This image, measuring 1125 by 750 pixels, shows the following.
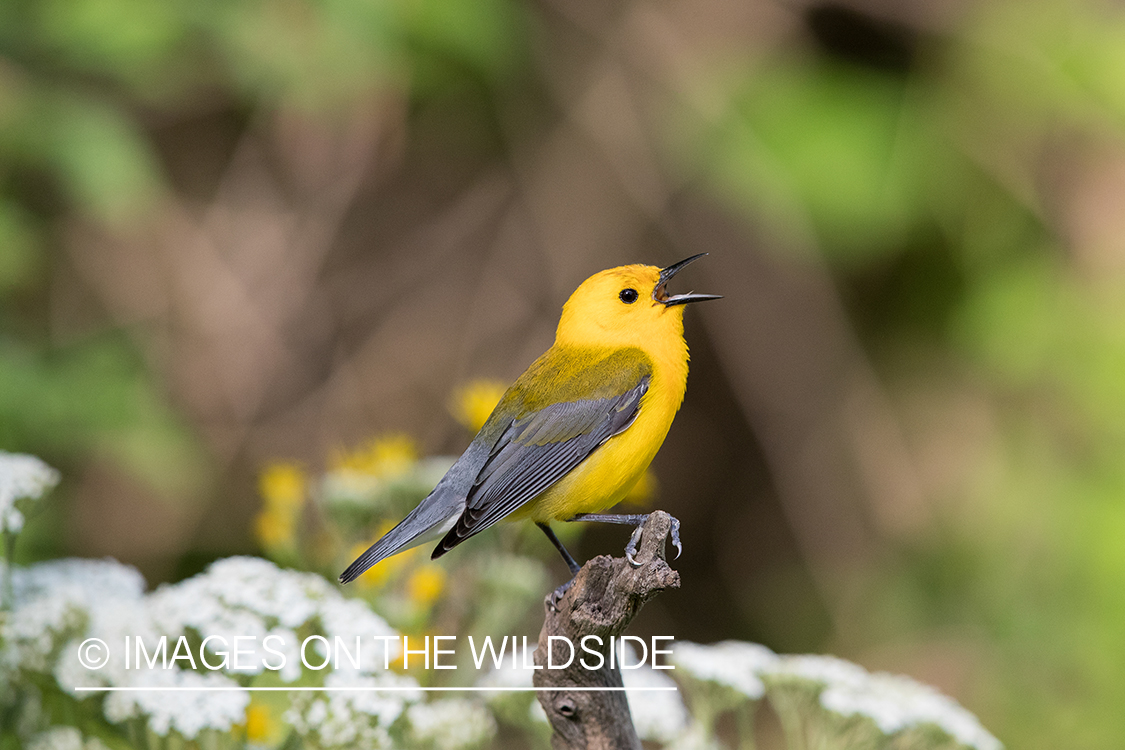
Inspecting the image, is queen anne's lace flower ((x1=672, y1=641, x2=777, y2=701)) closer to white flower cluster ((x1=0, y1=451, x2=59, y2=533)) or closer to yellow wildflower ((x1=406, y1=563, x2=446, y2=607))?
yellow wildflower ((x1=406, y1=563, x2=446, y2=607))

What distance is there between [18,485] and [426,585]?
0.85 metres

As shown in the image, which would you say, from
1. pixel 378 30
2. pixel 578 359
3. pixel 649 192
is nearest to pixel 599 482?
pixel 578 359

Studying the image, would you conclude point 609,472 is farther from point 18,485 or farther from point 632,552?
point 18,485

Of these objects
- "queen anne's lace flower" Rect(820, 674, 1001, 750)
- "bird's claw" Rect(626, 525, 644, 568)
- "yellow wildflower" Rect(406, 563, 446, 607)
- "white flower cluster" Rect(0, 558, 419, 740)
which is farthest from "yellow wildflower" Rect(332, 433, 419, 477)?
"queen anne's lace flower" Rect(820, 674, 1001, 750)

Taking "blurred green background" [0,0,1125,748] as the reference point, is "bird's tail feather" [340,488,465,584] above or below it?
below

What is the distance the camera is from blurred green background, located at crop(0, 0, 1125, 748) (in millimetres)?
4211

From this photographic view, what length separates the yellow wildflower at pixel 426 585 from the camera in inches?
82.3

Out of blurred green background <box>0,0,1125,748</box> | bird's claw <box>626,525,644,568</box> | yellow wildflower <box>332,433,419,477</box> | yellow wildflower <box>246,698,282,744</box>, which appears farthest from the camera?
blurred green background <box>0,0,1125,748</box>

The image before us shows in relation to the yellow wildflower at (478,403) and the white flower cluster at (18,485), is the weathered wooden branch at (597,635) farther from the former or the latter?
the white flower cluster at (18,485)

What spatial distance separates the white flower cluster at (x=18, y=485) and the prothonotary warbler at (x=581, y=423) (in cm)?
71

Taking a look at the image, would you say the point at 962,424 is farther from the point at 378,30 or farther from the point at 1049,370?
the point at 378,30

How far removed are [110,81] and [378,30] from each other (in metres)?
1.32

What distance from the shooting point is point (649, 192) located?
518 cm

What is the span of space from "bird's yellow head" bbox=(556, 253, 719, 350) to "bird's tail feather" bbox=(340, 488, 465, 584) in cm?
45
